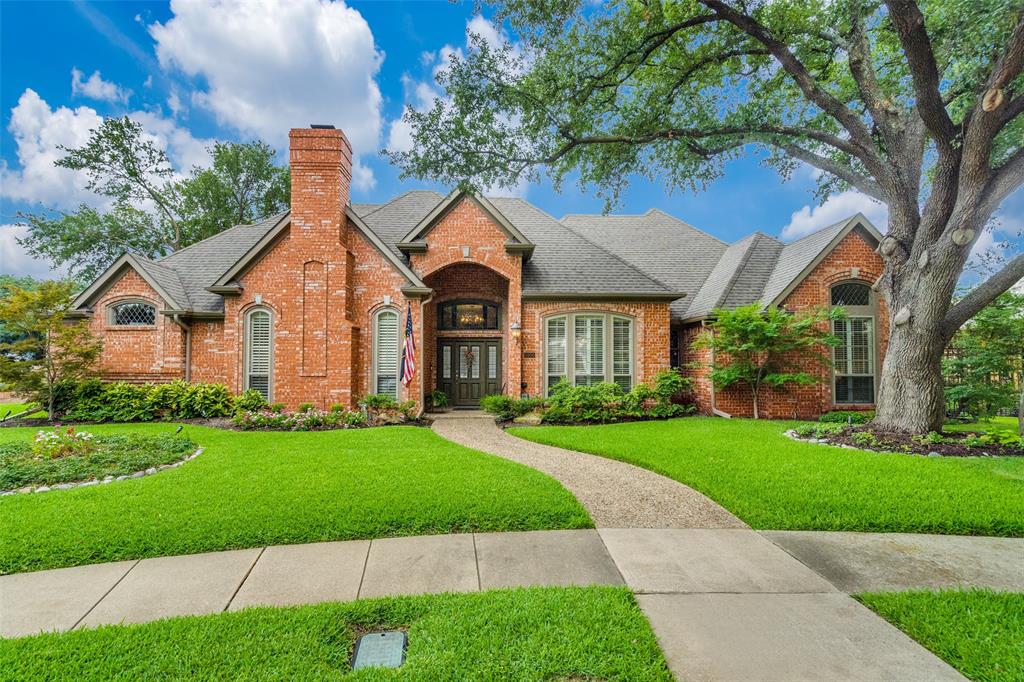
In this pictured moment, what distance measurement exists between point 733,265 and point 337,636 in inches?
606

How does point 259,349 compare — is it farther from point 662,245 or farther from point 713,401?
point 662,245

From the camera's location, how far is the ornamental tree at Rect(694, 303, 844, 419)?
11758 mm

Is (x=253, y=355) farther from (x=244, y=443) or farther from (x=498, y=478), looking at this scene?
(x=498, y=478)

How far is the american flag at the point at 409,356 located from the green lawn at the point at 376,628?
28.7 ft

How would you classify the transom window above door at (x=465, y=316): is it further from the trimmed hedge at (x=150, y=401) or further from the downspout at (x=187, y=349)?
the downspout at (x=187, y=349)

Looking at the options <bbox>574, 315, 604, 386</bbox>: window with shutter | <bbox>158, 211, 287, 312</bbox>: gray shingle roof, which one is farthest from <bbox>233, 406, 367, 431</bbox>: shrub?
<bbox>574, 315, 604, 386</bbox>: window with shutter

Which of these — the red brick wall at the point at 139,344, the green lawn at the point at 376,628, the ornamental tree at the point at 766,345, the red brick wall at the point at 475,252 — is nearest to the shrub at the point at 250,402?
the red brick wall at the point at 139,344

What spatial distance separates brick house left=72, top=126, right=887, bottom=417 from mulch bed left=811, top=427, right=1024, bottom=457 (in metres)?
4.04

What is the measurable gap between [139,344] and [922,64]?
19322 mm

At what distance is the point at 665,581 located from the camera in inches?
136

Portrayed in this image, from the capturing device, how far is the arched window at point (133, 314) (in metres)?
12.9

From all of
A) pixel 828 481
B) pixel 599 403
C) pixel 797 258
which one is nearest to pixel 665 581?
pixel 828 481

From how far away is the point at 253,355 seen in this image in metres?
12.5

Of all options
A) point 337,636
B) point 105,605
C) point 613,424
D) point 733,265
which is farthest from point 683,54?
point 105,605
